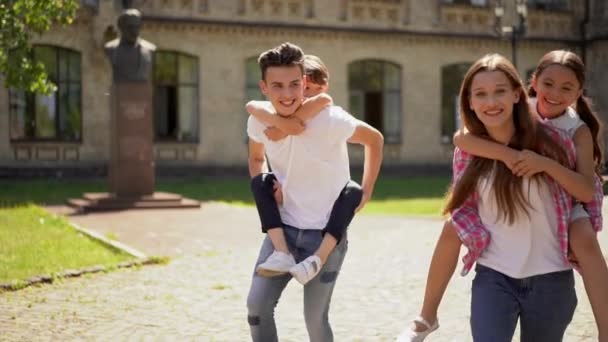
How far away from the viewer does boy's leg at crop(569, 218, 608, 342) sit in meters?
4.37

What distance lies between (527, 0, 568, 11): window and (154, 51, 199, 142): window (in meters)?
13.1

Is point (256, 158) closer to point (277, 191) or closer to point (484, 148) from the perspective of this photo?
point (277, 191)

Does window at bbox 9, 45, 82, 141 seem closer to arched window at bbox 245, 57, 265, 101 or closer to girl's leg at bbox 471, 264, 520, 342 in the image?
arched window at bbox 245, 57, 265, 101

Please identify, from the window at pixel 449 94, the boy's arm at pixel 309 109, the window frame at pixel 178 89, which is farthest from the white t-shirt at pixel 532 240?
the window at pixel 449 94

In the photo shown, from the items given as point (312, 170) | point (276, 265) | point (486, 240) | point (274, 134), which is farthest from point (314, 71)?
point (486, 240)

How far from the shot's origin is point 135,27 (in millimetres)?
19391

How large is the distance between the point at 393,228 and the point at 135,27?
712 cm

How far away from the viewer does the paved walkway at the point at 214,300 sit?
7.30m

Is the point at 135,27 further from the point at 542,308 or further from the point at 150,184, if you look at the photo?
the point at 542,308

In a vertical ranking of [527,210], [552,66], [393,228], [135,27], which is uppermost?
[135,27]

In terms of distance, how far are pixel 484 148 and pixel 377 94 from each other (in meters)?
30.1

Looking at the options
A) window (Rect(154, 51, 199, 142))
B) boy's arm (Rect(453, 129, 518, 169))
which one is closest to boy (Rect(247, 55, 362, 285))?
boy's arm (Rect(453, 129, 518, 169))

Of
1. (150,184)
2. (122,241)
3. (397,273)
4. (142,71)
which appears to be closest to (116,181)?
(150,184)

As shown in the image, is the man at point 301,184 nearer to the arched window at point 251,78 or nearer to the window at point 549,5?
the arched window at point 251,78
